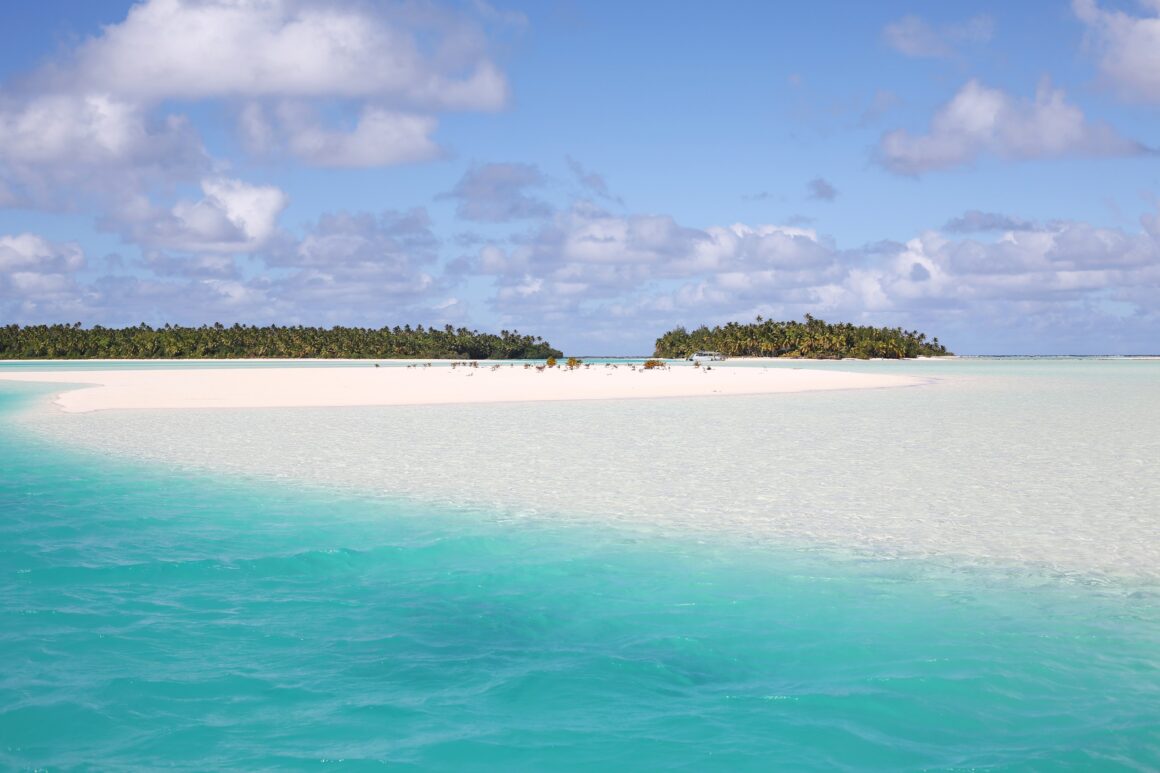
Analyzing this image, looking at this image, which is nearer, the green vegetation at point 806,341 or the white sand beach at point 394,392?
the white sand beach at point 394,392

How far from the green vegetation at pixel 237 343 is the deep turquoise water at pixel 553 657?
16688 centimetres

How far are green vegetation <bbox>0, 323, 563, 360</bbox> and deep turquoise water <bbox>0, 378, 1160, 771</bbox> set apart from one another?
548 feet

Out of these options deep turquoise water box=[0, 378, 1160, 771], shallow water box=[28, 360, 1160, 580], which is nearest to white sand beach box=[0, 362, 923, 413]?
shallow water box=[28, 360, 1160, 580]

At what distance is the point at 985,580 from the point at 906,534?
2.46m

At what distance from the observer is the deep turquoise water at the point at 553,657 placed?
665 centimetres

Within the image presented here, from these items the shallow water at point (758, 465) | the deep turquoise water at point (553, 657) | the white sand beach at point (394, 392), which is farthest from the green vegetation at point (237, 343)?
the deep turquoise water at point (553, 657)

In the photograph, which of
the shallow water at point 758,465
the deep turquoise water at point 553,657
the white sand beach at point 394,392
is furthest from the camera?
the white sand beach at point 394,392

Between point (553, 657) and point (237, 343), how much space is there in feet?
575

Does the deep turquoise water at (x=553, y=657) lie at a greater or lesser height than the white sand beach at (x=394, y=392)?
lesser

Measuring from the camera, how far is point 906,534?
43.1 ft

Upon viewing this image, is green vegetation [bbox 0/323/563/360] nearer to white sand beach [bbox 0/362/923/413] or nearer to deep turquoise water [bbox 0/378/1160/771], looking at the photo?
white sand beach [bbox 0/362/923/413]

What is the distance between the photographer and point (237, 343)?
565 ft

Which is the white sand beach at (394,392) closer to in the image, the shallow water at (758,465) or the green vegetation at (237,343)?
the shallow water at (758,465)

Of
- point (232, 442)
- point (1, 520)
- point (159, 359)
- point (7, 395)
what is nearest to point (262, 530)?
point (1, 520)
